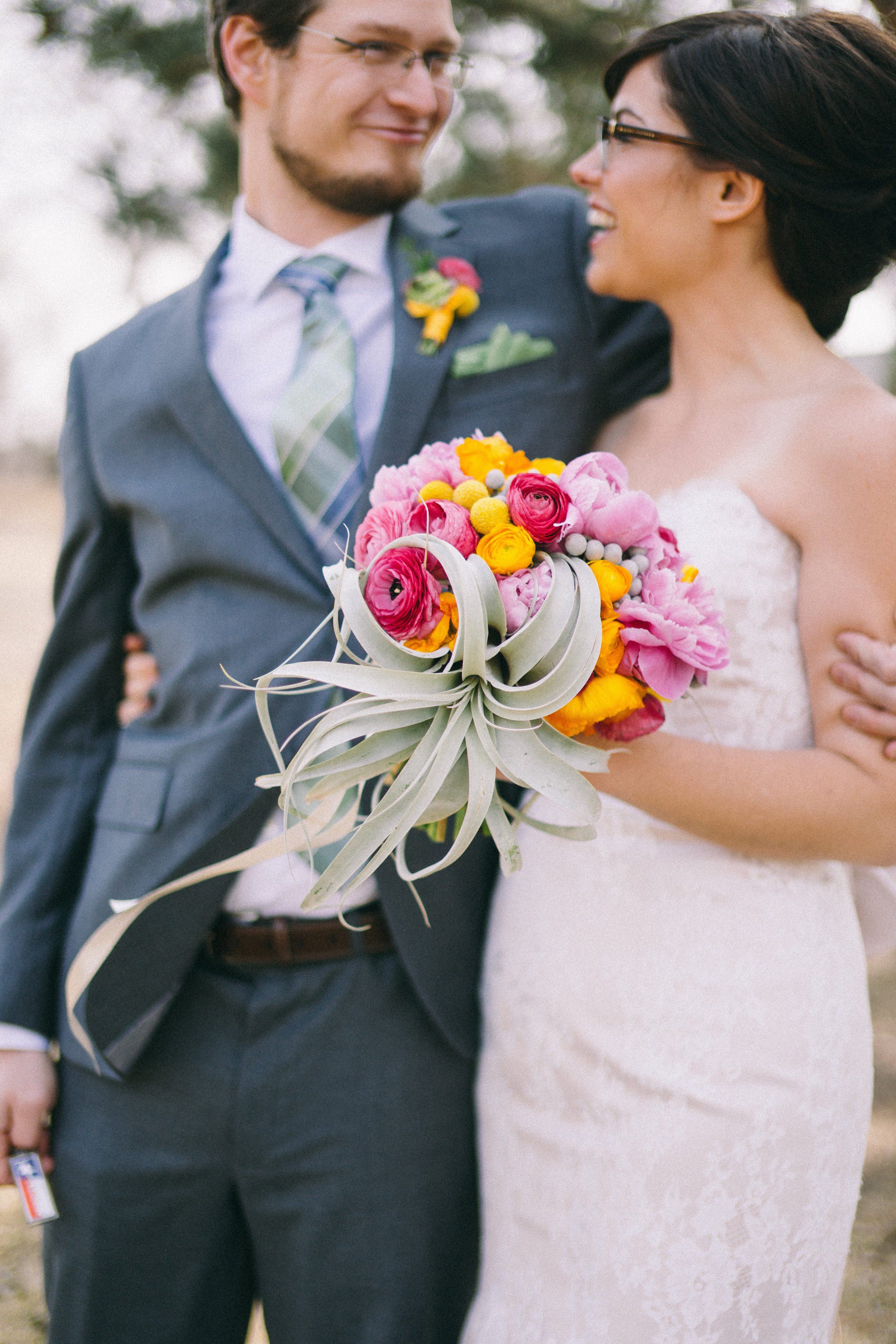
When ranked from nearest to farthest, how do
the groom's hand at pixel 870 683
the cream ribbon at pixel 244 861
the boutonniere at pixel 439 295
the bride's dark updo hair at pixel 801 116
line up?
the cream ribbon at pixel 244 861 → the groom's hand at pixel 870 683 → the bride's dark updo hair at pixel 801 116 → the boutonniere at pixel 439 295

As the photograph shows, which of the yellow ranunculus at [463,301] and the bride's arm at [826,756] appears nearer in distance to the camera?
the bride's arm at [826,756]

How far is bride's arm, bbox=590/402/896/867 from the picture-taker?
1630 millimetres

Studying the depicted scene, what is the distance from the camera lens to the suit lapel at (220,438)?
196cm

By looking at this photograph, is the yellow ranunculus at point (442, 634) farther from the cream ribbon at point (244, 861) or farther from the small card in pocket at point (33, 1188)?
the small card in pocket at point (33, 1188)

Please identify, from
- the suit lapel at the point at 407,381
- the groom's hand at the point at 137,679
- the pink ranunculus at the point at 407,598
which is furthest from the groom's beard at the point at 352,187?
the pink ranunculus at the point at 407,598

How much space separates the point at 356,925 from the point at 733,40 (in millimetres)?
1716

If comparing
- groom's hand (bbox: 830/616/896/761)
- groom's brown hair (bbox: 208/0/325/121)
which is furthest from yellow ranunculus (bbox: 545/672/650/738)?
groom's brown hair (bbox: 208/0/325/121)

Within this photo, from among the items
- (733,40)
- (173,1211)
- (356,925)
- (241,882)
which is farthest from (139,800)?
(733,40)

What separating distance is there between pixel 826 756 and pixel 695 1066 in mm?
556

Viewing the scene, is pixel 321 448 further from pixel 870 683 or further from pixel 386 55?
pixel 870 683

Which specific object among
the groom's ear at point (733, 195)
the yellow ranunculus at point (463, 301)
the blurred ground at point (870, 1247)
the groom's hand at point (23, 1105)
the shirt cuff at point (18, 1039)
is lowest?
the blurred ground at point (870, 1247)

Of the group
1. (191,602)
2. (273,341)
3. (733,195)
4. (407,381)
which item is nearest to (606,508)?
(407,381)

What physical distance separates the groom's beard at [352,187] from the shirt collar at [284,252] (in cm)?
5

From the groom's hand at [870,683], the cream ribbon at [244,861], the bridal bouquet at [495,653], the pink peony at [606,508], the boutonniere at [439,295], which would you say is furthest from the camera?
the boutonniere at [439,295]
